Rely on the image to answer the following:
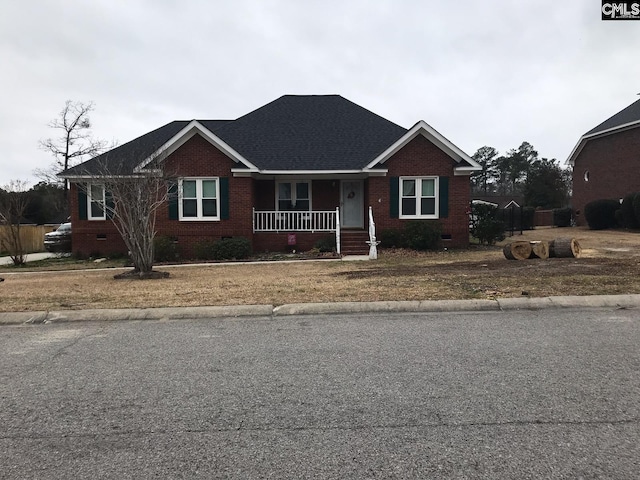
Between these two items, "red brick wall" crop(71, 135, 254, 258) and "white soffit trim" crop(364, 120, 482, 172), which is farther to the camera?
"white soffit trim" crop(364, 120, 482, 172)

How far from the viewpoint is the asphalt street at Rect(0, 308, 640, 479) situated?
10.2 feet

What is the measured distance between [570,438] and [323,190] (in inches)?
720

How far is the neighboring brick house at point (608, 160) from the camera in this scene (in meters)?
→ 28.0

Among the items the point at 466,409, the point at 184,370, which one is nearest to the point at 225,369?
the point at 184,370

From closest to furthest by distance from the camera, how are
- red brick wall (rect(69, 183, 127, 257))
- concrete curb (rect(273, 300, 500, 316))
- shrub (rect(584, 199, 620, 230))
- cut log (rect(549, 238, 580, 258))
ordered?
concrete curb (rect(273, 300, 500, 316)) → cut log (rect(549, 238, 580, 258)) → red brick wall (rect(69, 183, 127, 257)) → shrub (rect(584, 199, 620, 230))

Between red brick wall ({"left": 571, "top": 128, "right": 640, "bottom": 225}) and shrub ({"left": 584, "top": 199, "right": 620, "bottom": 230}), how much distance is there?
1.54m

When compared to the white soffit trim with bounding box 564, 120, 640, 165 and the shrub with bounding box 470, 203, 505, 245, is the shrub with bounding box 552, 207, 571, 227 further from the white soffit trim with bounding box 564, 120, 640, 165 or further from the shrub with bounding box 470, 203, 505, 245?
the shrub with bounding box 470, 203, 505, 245

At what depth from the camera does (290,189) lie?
2111cm

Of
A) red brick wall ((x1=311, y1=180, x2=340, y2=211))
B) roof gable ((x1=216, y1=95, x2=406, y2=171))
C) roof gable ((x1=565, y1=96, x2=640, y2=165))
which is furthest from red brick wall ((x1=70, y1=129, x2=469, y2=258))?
roof gable ((x1=565, y1=96, x2=640, y2=165))

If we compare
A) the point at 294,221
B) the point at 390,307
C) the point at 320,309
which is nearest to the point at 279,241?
the point at 294,221

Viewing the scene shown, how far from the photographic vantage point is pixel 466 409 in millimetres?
3846

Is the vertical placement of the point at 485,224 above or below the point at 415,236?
above

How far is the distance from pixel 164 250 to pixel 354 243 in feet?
23.1

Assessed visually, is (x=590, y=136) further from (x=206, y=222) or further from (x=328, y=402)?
(x=328, y=402)
